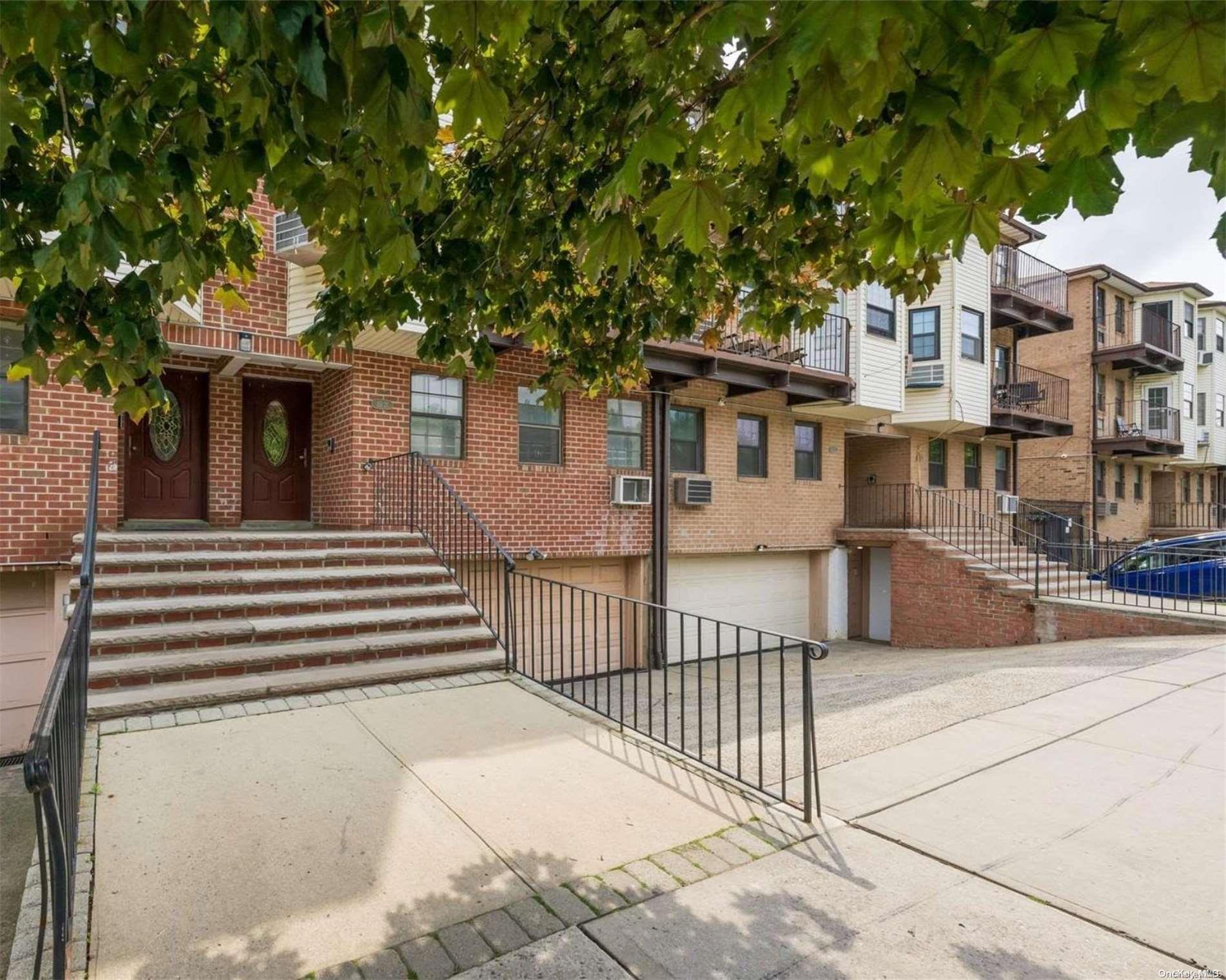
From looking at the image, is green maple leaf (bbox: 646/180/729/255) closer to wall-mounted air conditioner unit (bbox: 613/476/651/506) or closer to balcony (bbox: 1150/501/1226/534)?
wall-mounted air conditioner unit (bbox: 613/476/651/506)

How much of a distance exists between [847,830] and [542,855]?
1537mm

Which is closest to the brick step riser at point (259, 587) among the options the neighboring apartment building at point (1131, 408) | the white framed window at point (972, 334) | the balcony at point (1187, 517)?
the white framed window at point (972, 334)

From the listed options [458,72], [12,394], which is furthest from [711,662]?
[458,72]

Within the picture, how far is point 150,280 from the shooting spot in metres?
3.02

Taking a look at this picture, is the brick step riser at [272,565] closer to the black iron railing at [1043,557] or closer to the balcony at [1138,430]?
the black iron railing at [1043,557]

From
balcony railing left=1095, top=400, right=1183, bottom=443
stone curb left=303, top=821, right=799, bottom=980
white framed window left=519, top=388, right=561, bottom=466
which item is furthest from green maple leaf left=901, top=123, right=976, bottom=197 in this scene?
balcony railing left=1095, top=400, right=1183, bottom=443

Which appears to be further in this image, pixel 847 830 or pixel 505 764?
pixel 505 764

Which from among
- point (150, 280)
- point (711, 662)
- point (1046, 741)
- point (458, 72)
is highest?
point (458, 72)

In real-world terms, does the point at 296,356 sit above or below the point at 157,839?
above

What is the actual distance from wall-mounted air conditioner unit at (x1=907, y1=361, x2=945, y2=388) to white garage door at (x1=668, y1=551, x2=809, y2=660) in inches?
173

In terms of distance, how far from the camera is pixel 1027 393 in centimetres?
1655

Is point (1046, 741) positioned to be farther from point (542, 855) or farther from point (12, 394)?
point (12, 394)

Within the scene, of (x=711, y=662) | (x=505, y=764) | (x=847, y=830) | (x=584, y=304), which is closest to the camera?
(x=847, y=830)

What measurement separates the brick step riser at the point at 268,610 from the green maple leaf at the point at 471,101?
488 cm
